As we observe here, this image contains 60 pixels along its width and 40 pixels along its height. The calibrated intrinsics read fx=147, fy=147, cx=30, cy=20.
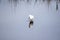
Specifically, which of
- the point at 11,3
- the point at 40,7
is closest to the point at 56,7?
the point at 40,7

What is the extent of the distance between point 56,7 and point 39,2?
0.20 m

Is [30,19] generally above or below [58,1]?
below

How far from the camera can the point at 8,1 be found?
4.94 ft

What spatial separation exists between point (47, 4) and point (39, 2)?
10cm

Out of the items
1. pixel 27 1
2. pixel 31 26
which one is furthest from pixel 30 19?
pixel 27 1

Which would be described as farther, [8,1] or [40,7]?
[40,7]

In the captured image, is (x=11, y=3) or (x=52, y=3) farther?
(x=52, y=3)

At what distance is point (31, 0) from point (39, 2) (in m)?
0.09

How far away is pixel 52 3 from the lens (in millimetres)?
1626

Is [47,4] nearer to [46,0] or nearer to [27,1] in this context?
[46,0]

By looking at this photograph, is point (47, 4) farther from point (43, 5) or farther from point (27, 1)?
point (27, 1)

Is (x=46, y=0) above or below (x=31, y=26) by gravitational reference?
above

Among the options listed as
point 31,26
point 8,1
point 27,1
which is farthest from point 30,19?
point 8,1

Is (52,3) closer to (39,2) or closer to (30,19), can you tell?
(39,2)
